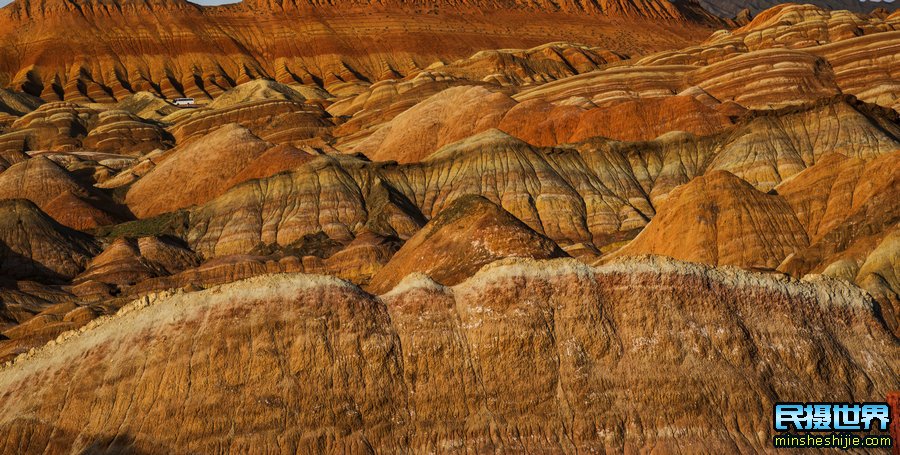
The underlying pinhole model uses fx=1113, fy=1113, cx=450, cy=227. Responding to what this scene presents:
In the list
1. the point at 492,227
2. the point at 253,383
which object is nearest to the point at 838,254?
the point at 492,227

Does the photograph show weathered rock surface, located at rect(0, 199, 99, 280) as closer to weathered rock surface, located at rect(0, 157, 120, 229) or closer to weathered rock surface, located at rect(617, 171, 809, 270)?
weathered rock surface, located at rect(0, 157, 120, 229)

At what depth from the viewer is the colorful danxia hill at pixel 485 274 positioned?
31375 mm

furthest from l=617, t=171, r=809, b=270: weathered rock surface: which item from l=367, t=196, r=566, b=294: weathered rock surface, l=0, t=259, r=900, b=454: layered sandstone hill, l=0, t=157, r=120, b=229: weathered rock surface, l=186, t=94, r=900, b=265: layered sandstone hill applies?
l=0, t=157, r=120, b=229: weathered rock surface

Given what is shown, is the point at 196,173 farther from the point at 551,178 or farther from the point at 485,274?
the point at 485,274

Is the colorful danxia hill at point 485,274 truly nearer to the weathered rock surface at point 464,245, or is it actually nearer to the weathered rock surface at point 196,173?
the weathered rock surface at point 464,245

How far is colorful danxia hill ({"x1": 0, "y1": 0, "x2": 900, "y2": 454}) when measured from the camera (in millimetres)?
31375

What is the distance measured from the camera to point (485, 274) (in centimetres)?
3491

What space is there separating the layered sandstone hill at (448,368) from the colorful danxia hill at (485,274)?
77mm

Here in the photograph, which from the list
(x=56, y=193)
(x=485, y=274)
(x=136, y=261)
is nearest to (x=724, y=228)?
(x=485, y=274)

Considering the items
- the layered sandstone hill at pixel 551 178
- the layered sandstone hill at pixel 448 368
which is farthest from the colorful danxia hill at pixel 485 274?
the layered sandstone hill at pixel 551 178

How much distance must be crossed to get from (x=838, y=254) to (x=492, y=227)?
55.4ft

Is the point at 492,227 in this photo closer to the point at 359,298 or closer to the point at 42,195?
the point at 359,298

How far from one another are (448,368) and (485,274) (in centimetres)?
377

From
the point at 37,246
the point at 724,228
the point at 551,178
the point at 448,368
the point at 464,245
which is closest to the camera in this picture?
the point at 448,368
